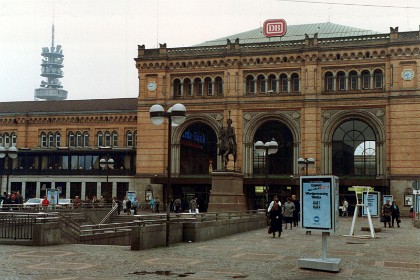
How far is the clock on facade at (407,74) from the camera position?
5928 cm

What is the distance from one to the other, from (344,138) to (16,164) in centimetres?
4151

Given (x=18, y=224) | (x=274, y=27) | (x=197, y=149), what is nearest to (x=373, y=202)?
(x=18, y=224)

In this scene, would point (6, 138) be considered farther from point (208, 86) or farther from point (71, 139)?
point (208, 86)

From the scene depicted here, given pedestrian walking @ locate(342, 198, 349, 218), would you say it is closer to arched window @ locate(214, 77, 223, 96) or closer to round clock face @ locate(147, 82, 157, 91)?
A: arched window @ locate(214, 77, 223, 96)

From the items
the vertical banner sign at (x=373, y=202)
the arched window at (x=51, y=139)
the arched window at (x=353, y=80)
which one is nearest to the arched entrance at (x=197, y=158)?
the arched window at (x=353, y=80)

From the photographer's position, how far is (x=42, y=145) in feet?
255

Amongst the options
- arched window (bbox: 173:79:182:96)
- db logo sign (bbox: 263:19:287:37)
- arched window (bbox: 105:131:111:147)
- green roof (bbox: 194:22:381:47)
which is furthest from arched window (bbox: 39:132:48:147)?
db logo sign (bbox: 263:19:287:37)

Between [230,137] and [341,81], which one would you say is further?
[341,81]

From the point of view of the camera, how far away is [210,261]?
18.0 m

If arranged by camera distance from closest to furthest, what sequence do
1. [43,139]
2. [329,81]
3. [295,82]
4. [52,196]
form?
1. [52,196]
2. [329,81]
3. [295,82]
4. [43,139]

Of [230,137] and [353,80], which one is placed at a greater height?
[353,80]

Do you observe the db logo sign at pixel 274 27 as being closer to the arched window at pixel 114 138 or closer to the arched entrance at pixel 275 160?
the arched entrance at pixel 275 160

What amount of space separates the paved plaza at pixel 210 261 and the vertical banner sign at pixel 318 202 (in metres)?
1.30

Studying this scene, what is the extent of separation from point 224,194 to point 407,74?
2919 cm
